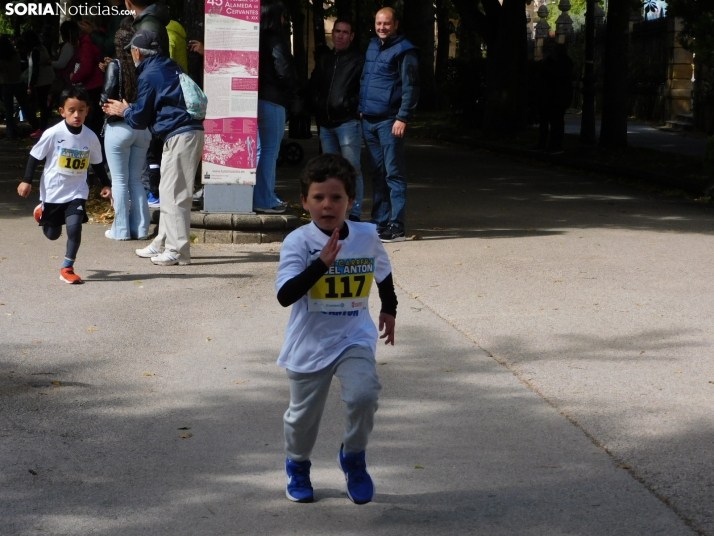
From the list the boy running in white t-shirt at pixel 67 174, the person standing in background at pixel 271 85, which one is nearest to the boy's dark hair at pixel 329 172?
the boy running in white t-shirt at pixel 67 174

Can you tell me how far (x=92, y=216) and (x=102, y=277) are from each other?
148 inches

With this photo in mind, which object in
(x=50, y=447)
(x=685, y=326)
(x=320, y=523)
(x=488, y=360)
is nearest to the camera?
(x=320, y=523)

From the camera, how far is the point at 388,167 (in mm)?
10945

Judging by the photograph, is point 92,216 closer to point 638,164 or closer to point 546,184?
point 546,184

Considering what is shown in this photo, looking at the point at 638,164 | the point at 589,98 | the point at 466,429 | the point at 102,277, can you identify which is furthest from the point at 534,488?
the point at 589,98

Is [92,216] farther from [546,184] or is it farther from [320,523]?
[320,523]

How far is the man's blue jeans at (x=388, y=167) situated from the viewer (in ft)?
35.7

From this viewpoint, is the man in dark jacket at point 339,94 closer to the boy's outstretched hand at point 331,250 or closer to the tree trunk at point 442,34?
the boy's outstretched hand at point 331,250

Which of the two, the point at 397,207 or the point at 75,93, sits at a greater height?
the point at 75,93

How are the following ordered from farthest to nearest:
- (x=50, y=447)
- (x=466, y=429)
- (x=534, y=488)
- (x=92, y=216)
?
(x=92, y=216) < (x=466, y=429) < (x=50, y=447) < (x=534, y=488)

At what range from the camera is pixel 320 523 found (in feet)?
13.6

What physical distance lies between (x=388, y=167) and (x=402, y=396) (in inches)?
209

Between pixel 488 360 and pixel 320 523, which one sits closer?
pixel 320 523

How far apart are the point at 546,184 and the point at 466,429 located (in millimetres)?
12416
